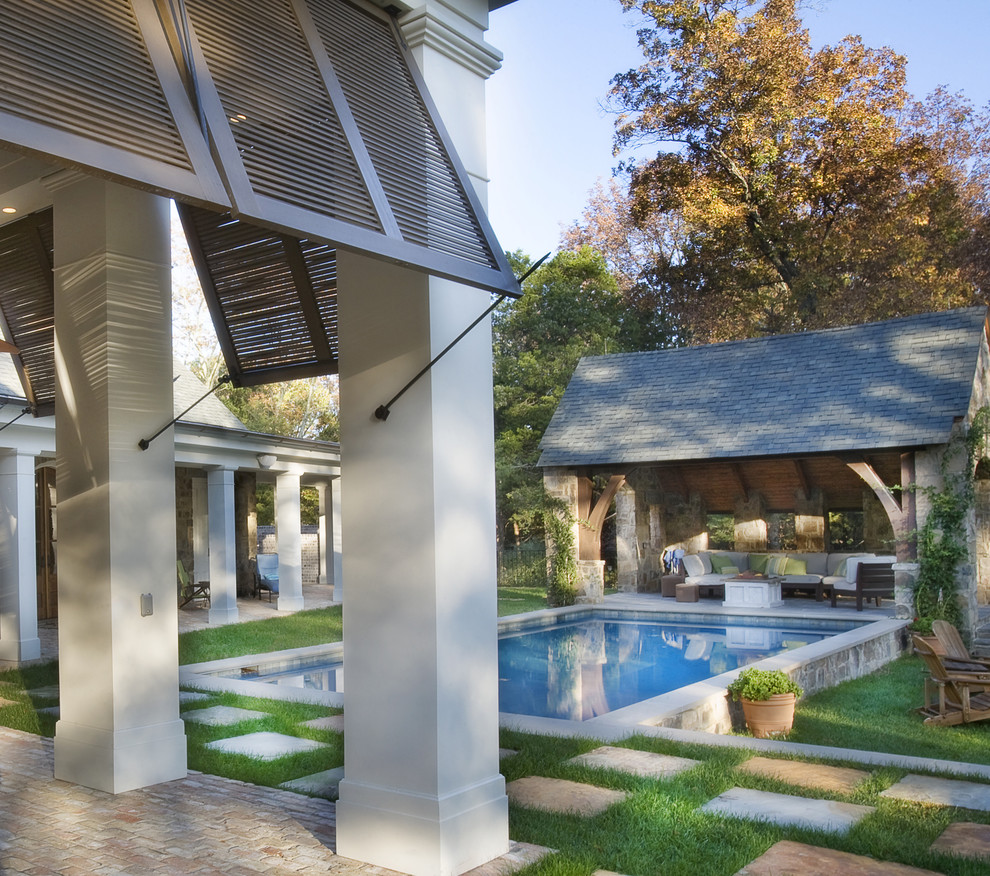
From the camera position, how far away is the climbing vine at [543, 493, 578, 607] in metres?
17.7

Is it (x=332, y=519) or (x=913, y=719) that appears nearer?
(x=913, y=719)

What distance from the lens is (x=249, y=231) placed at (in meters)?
6.08

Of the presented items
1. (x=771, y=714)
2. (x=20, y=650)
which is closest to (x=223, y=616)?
(x=20, y=650)

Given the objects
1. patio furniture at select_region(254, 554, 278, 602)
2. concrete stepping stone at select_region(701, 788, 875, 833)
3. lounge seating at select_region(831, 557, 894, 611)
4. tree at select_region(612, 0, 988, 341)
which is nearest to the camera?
concrete stepping stone at select_region(701, 788, 875, 833)

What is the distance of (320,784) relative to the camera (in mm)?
5352

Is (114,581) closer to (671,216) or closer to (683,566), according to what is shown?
(683,566)

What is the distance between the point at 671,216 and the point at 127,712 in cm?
2763

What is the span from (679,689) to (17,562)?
7804 millimetres

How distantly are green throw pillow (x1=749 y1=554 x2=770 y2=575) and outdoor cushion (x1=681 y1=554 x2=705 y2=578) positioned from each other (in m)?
1.12

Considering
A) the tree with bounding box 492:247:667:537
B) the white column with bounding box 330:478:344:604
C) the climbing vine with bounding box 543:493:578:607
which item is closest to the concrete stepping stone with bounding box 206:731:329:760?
the climbing vine with bounding box 543:493:578:607

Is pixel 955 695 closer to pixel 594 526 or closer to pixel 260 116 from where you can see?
pixel 260 116

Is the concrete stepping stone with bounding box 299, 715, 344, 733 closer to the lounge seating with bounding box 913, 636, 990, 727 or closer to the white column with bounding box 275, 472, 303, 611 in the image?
the lounge seating with bounding box 913, 636, 990, 727

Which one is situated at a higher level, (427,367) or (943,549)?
(427,367)

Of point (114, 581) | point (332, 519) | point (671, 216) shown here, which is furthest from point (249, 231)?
point (671, 216)
